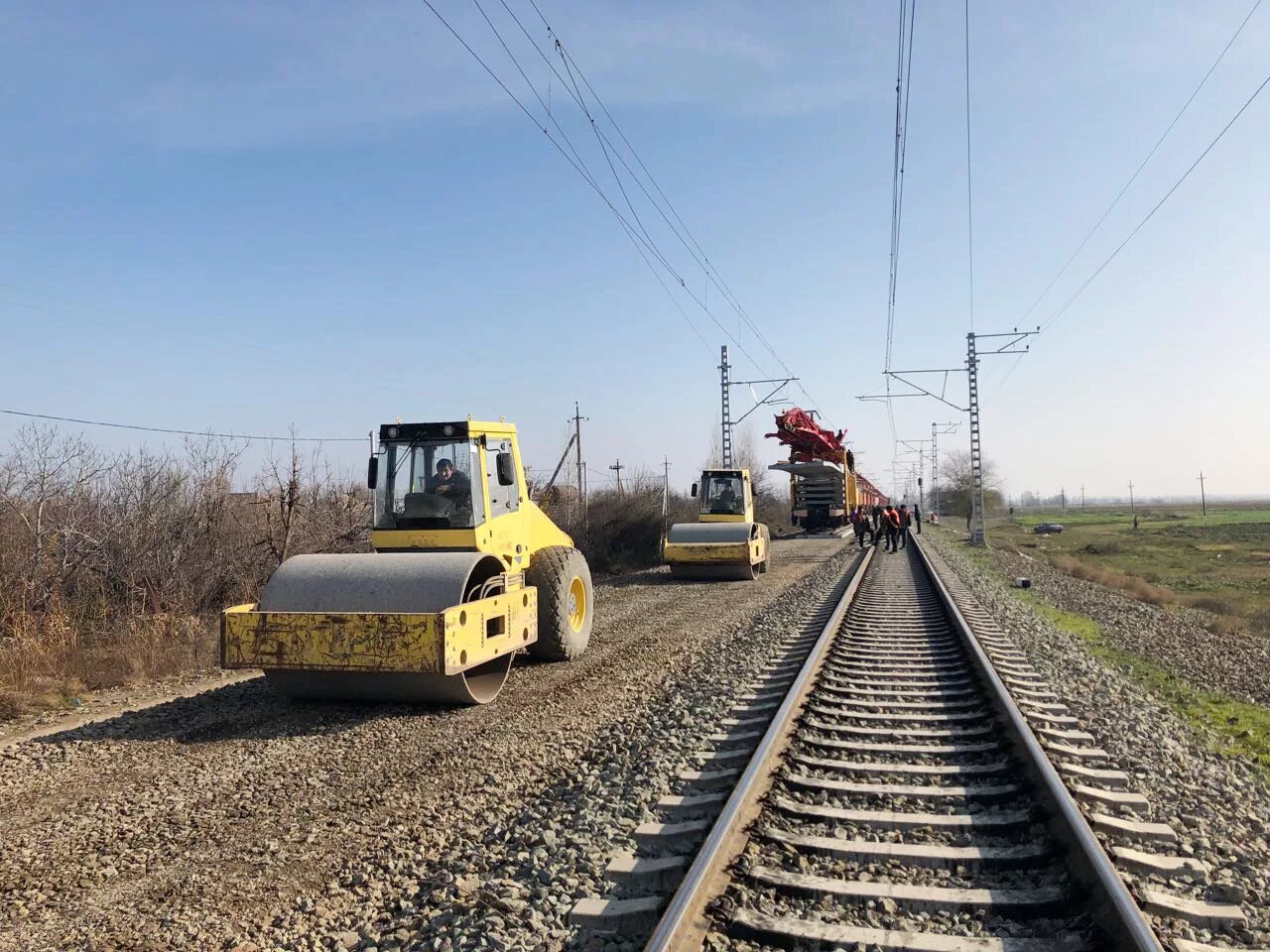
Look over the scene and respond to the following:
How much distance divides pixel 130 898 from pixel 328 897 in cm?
98

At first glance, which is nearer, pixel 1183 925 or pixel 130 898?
pixel 1183 925

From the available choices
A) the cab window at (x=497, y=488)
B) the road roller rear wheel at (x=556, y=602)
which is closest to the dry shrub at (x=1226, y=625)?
the road roller rear wheel at (x=556, y=602)

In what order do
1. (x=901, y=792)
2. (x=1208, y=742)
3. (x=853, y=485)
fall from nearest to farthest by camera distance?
(x=901, y=792) → (x=1208, y=742) → (x=853, y=485)

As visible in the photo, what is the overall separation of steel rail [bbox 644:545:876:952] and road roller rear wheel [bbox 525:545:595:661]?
3.40m

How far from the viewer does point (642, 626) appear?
12.9 meters

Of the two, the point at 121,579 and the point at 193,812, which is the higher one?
the point at 121,579

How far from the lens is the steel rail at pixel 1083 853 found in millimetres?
3188

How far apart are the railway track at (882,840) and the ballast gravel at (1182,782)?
278 millimetres

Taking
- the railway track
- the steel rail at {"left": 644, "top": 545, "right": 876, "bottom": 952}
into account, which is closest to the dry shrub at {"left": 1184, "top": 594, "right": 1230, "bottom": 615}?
the railway track

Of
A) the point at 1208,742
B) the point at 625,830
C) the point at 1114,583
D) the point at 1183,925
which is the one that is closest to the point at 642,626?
the point at 1208,742

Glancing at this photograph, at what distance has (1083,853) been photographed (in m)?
3.82

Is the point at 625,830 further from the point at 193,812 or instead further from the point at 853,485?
the point at 853,485

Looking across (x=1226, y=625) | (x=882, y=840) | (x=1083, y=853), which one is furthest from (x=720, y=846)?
(x=1226, y=625)

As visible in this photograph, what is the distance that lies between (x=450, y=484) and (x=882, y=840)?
5.69 meters
